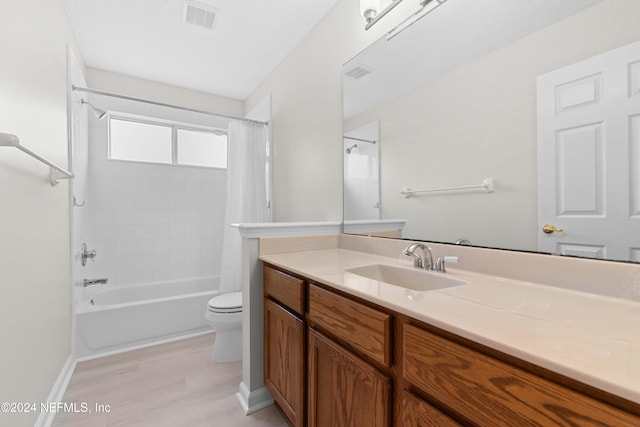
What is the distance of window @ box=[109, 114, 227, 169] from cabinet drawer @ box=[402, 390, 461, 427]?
131 inches

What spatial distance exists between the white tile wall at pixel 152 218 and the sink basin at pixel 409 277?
2.68 meters

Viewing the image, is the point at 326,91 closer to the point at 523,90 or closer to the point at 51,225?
the point at 523,90

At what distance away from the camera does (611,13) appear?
83 centimetres

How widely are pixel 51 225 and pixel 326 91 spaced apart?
1.92 m

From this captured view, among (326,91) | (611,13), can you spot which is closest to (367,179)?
(326,91)

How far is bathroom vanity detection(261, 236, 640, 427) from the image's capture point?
46 centimetres

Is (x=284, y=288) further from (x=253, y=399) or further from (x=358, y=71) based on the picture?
(x=358, y=71)

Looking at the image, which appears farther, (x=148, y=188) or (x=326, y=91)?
(x=148, y=188)

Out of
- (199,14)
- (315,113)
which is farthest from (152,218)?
(315,113)

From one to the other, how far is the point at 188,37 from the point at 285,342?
2439 mm

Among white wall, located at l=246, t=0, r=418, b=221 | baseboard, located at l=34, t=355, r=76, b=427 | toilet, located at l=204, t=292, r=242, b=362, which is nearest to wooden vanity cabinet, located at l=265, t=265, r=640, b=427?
toilet, located at l=204, t=292, r=242, b=362

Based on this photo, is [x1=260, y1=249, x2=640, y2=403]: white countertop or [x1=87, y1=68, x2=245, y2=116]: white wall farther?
[x1=87, y1=68, x2=245, y2=116]: white wall

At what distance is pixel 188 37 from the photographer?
7.57 ft

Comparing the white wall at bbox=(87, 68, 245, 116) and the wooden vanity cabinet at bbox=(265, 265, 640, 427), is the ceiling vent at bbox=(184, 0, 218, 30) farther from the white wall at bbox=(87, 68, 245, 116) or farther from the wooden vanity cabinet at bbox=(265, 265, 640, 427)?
the wooden vanity cabinet at bbox=(265, 265, 640, 427)
